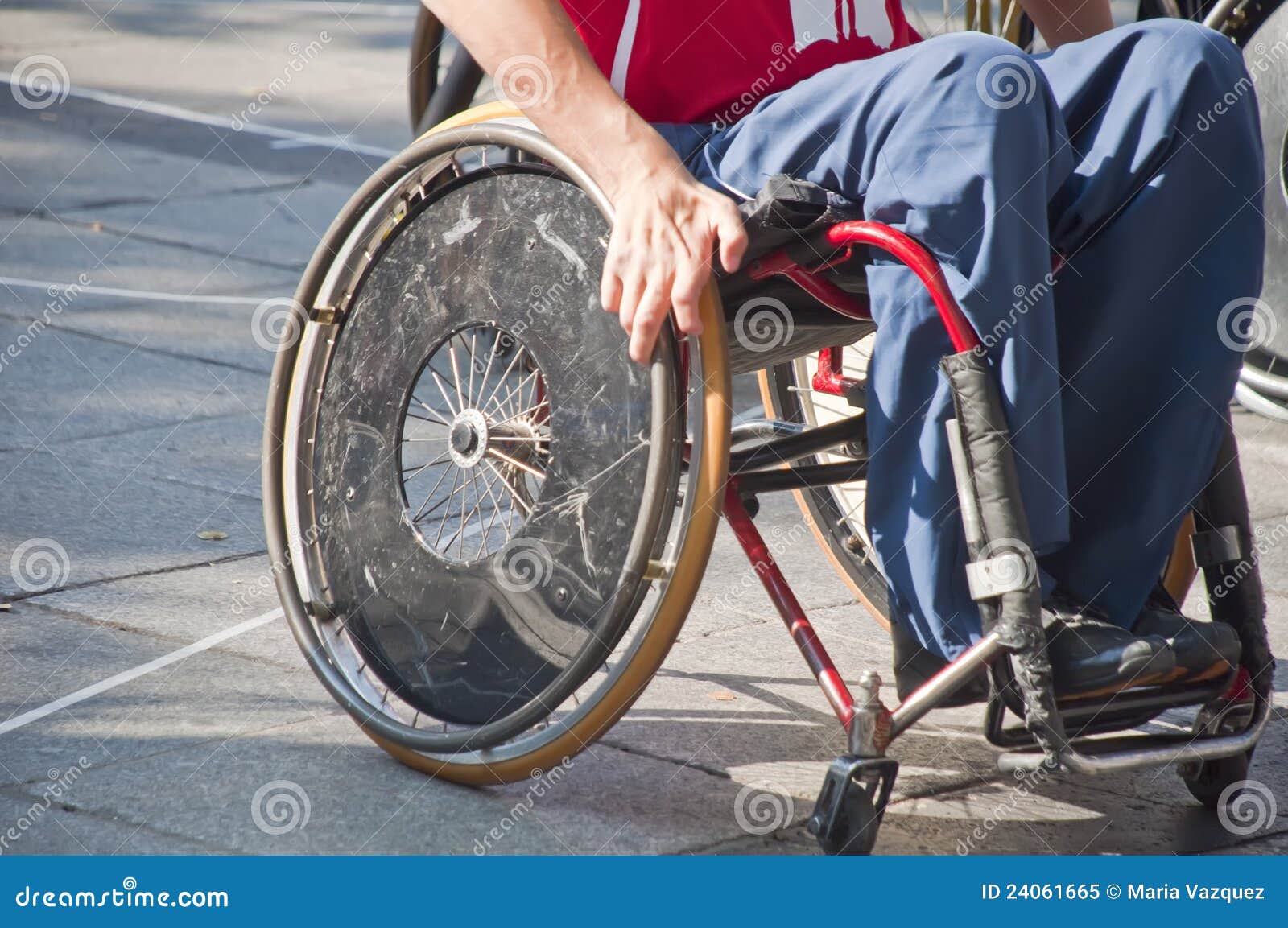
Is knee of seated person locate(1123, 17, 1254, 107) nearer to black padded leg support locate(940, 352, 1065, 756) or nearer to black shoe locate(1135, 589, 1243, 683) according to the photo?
black padded leg support locate(940, 352, 1065, 756)

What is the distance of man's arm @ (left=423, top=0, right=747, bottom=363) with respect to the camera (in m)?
1.92

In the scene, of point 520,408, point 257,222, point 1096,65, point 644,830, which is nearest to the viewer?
point 1096,65

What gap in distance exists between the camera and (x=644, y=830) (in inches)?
87.0

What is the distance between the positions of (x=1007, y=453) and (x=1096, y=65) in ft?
1.74

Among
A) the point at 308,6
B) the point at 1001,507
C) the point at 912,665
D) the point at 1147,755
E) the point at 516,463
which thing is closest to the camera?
the point at 1001,507

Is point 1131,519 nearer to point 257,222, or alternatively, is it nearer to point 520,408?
point 520,408

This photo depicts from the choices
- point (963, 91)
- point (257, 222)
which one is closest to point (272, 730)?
point (963, 91)

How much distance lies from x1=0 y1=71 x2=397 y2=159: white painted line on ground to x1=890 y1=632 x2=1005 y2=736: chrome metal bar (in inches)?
252

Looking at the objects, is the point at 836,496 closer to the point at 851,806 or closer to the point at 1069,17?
the point at 1069,17

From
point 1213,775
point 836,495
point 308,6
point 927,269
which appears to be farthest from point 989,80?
point 308,6

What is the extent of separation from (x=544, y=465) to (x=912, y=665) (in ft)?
1.91

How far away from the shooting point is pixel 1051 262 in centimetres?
192

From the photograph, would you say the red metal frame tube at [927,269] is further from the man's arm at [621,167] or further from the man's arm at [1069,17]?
the man's arm at [1069,17]

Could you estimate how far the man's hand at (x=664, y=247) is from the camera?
1903 millimetres
